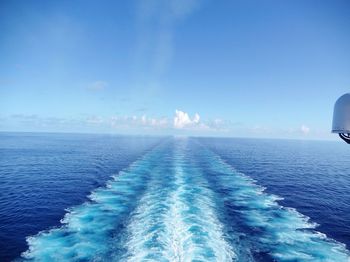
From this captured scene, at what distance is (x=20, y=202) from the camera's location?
123ft

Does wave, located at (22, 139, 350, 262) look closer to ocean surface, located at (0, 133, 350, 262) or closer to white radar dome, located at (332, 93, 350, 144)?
ocean surface, located at (0, 133, 350, 262)

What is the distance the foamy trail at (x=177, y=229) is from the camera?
66.8 feet

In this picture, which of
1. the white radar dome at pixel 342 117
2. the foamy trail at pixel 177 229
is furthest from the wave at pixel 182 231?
the white radar dome at pixel 342 117

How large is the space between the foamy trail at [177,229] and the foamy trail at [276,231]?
3.19m

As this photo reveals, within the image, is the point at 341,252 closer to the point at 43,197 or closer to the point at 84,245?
the point at 84,245

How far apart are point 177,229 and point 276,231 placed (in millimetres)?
10844

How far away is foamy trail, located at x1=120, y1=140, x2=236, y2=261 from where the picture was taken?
20.4m

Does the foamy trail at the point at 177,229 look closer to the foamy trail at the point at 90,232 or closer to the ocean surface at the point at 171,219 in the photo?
the ocean surface at the point at 171,219

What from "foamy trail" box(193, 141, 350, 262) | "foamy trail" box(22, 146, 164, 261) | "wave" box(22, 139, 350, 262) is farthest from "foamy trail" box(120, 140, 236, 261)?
"foamy trail" box(193, 141, 350, 262)

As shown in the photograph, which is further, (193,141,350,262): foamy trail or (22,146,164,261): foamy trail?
(193,141,350,262): foamy trail

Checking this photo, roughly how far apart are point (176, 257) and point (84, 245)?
8.62 meters

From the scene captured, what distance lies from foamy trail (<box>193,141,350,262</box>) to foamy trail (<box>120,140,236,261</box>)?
3.19 metres

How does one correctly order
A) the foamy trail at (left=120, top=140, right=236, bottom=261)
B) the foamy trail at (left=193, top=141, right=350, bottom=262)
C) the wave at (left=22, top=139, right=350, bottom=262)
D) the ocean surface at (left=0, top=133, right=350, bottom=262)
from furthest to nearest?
the foamy trail at (left=193, top=141, right=350, bottom=262), the ocean surface at (left=0, top=133, right=350, bottom=262), the wave at (left=22, top=139, right=350, bottom=262), the foamy trail at (left=120, top=140, right=236, bottom=261)

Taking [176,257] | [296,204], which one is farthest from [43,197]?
[296,204]
